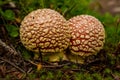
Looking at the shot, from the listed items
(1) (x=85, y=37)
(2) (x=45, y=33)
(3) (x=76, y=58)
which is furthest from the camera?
(3) (x=76, y=58)

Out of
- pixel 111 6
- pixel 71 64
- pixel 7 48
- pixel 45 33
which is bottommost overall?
pixel 71 64

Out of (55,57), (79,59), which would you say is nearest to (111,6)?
(79,59)

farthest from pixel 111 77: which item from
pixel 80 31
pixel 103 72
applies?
pixel 80 31

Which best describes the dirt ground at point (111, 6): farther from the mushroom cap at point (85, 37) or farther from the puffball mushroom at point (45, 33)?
the puffball mushroom at point (45, 33)

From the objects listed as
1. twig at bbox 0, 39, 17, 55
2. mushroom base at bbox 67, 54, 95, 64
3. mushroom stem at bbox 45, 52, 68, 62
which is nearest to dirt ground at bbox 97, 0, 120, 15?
mushroom base at bbox 67, 54, 95, 64

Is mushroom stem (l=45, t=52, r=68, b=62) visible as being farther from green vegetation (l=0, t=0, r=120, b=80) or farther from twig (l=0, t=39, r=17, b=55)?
twig (l=0, t=39, r=17, b=55)

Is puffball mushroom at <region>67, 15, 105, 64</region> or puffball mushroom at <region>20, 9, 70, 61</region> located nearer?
puffball mushroom at <region>20, 9, 70, 61</region>

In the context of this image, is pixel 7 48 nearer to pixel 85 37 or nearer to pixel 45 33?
pixel 45 33

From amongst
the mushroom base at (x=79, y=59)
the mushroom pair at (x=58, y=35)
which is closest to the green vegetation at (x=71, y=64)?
the mushroom base at (x=79, y=59)
